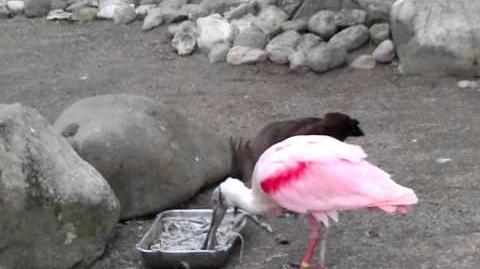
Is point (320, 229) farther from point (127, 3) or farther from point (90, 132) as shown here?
point (127, 3)

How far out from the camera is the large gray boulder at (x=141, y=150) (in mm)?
5094

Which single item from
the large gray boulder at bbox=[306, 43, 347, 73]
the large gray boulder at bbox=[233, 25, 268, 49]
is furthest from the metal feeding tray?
the large gray boulder at bbox=[233, 25, 268, 49]

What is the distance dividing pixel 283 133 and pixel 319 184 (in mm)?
1001

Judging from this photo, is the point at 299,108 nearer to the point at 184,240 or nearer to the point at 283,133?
the point at 283,133

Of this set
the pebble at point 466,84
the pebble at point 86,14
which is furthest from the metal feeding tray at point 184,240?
the pebble at point 86,14

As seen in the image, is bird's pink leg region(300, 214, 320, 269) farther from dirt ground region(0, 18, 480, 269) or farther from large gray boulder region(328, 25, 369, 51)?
large gray boulder region(328, 25, 369, 51)

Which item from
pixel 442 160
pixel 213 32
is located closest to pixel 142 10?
pixel 213 32

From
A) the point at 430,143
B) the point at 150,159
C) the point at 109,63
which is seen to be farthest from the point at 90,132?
the point at 109,63

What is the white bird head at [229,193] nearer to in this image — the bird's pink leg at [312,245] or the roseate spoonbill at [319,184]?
the roseate spoonbill at [319,184]

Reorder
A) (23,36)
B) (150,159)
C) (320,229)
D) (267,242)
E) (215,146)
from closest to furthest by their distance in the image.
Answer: (320,229) → (267,242) → (150,159) → (215,146) → (23,36)

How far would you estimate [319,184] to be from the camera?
4.17 m

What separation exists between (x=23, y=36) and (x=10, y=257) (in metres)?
5.63

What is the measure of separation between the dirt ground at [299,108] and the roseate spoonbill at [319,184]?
369 mm

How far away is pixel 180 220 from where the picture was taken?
5051 mm
